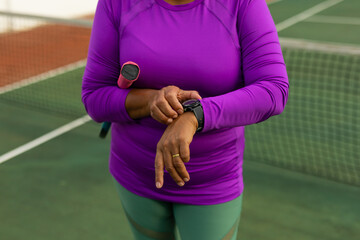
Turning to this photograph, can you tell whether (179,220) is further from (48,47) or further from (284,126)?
(48,47)

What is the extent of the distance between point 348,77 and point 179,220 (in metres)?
5.60

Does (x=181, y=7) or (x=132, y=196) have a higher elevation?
(x=181, y=7)

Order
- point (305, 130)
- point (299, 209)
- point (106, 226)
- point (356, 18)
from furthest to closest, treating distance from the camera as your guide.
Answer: point (356, 18) → point (305, 130) → point (299, 209) → point (106, 226)

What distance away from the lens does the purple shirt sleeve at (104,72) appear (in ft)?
5.22

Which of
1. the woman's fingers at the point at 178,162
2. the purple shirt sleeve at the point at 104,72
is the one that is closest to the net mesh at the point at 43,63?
the purple shirt sleeve at the point at 104,72

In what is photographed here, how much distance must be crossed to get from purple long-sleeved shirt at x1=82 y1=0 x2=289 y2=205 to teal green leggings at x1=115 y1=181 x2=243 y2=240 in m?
0.06

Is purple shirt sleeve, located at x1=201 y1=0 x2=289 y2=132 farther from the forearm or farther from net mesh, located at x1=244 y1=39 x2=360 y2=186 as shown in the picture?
net mesh, located at x1=244 y1=39 x2=360 y2=186

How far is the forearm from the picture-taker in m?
1.55

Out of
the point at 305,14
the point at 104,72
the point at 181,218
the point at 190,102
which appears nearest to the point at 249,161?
the point at 181,218

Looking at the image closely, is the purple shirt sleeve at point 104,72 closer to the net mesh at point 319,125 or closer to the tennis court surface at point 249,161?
the tennis court surface at point 249,161

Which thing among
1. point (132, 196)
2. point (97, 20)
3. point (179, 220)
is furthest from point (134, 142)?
point (97, 20)

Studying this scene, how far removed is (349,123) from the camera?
5352 mm

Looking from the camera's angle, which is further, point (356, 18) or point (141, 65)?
point (356, 18)

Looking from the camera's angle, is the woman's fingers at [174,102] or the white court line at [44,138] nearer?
the woman's fingers at [174,102]
